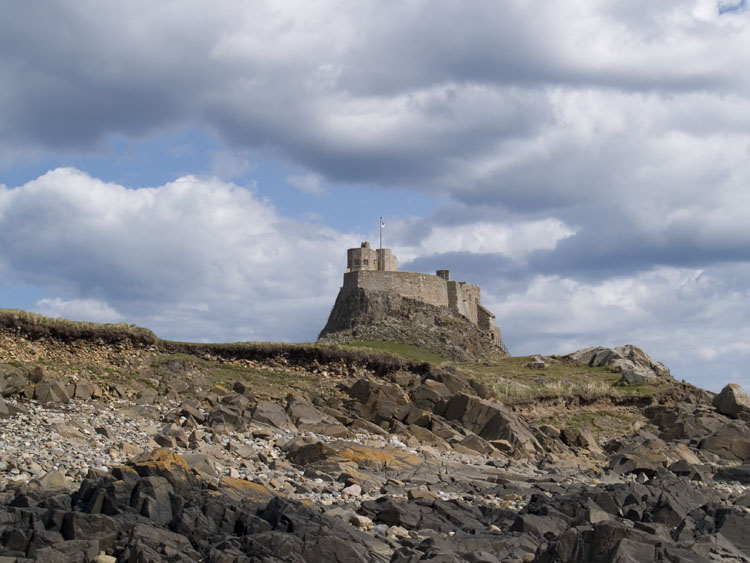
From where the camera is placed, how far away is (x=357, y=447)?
19.5 meters

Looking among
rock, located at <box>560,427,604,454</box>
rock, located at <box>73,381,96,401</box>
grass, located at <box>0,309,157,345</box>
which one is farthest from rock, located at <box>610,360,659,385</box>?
rock, located at <box>73,381,96,401</box>

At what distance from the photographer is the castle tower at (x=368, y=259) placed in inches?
2512

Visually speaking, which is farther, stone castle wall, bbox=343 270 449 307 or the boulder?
stone castle wall, bbox=343 270 449 307

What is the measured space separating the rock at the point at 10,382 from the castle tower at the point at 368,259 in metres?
43.2

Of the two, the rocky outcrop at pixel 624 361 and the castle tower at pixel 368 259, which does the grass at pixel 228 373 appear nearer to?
the rocky outcrop at pixel 624 361

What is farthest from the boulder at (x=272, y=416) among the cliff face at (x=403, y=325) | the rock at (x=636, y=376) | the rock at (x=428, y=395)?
the cliff face at (x=403, y=325)

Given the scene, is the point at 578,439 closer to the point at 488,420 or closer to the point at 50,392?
the point at 488,420

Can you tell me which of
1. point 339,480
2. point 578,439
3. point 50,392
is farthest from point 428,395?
point 50,392

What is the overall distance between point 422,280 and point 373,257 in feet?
20.8

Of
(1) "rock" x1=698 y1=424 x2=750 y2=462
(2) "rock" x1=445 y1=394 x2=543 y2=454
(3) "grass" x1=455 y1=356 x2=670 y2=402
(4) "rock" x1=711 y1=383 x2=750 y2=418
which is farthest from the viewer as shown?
(3) "grass" x1=455 y1=356 x2=670 y2=402

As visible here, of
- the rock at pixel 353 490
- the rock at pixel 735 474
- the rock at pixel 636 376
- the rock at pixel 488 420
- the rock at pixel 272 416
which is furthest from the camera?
the rock at pixel 636 376

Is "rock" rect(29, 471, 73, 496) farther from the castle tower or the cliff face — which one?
the castle tower

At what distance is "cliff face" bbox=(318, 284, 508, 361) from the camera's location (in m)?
51.6

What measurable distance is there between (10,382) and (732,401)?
29863 millimetres
